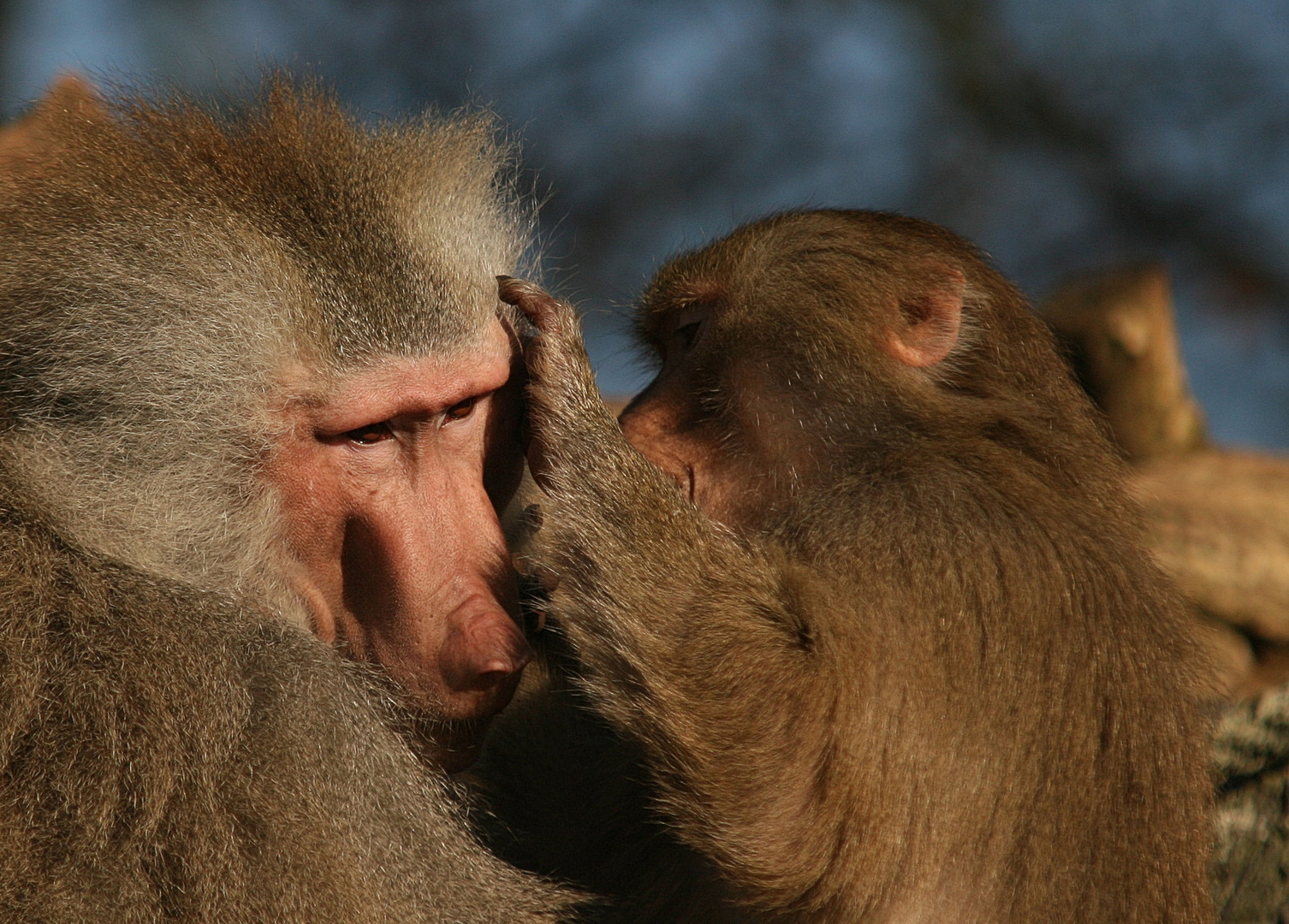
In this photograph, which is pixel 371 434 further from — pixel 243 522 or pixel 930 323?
pixel 930 323

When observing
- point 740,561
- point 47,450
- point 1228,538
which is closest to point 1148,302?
point 1228,538

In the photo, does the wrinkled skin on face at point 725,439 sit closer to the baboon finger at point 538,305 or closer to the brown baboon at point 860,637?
the brown baboon at point 860,637

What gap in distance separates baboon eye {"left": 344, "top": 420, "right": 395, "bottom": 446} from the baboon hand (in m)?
0.29

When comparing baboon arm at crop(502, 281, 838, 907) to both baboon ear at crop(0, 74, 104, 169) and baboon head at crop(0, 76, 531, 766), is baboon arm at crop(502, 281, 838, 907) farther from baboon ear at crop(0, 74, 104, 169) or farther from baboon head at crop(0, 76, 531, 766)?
baboon ear at crop(0, 74, 104, 169)

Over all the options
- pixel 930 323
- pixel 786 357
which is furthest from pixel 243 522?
pixel 930 323

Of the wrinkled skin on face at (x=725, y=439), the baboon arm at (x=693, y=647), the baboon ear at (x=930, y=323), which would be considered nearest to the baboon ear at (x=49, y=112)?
the baboon arm at (x=693, y=647)

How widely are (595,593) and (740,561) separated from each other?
284 mm

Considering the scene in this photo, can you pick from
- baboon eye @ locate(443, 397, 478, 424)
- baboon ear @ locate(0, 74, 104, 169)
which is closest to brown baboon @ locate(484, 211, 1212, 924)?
baboon eye @ locate(443, 397, 478, 424)

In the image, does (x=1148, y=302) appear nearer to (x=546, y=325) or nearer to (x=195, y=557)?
(x=546, y=325)

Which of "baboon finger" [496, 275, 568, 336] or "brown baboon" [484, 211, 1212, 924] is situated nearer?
"brown baboon" [484, 211, 1212, 924]

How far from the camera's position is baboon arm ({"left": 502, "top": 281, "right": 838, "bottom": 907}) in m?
2.54

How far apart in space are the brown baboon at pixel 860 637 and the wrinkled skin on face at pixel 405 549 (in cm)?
16

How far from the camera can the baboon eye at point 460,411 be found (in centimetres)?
280

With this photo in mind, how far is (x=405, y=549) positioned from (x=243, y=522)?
0.30 m
